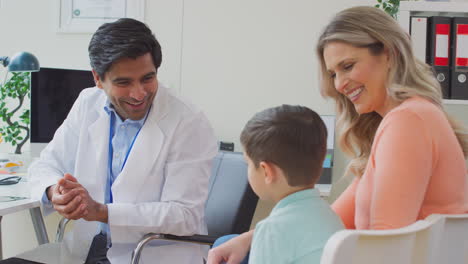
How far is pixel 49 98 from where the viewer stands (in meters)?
2.51

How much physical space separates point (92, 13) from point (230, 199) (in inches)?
72.6

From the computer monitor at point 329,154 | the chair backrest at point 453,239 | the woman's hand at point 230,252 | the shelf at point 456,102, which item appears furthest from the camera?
the computer monitor at point 329,154

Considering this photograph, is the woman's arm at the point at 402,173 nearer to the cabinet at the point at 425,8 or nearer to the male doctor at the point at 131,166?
the male doctor at the point at 131,166

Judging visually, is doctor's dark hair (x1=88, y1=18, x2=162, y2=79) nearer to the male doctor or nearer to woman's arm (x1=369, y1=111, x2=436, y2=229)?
the male doctor

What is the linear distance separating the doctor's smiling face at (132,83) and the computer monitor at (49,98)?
91 centimetres

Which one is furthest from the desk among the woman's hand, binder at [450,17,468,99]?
binder at [450,17,468,99]

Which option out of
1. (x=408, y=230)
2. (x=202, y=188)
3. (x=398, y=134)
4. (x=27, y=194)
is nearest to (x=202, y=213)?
(x=202, y=188)

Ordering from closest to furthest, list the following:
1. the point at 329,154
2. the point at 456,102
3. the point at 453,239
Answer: the point at 453,239, the point at 456,102, the point at 329,154

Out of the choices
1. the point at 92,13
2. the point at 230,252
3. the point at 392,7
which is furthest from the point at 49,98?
the point at 392,7

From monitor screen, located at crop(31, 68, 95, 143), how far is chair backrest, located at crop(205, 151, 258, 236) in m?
1.02

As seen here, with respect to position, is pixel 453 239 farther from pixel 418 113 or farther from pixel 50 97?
pixel 50 97

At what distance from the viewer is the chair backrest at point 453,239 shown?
2.79 ft

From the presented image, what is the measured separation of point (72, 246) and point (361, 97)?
1.13 metres

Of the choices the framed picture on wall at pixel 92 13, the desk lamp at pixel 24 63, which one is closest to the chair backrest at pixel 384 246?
the desk lamp at pixel 24 63
